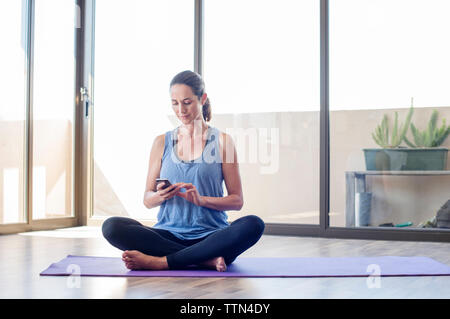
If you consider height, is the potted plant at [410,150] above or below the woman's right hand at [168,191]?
above

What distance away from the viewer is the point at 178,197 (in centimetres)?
270

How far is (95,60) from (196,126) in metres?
2.85

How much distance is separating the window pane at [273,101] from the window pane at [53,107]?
1313 mm

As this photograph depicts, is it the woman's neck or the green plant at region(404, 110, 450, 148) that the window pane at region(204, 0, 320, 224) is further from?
the woman's neck

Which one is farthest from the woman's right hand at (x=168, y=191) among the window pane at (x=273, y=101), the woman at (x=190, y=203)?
the window pane at (x=273, y=101)

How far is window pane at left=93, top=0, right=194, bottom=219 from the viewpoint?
5.11 meters

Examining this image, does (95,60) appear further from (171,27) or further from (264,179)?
(264,179)

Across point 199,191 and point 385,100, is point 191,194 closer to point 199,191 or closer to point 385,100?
point 199,191

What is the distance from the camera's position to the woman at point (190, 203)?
2557mm

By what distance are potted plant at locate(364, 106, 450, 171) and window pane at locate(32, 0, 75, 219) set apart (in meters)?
2.48

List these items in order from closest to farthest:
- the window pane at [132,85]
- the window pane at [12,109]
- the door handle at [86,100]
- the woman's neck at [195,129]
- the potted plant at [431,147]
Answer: the woman's neck at [195,129] → the potted plant at [431,147] → the window pane at [12,109] → the window pane at [132,85] → the door handle at [86,100]

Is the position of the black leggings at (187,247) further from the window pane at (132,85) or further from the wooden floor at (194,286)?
the window pane at (132,85)

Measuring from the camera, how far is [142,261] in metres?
2.58
